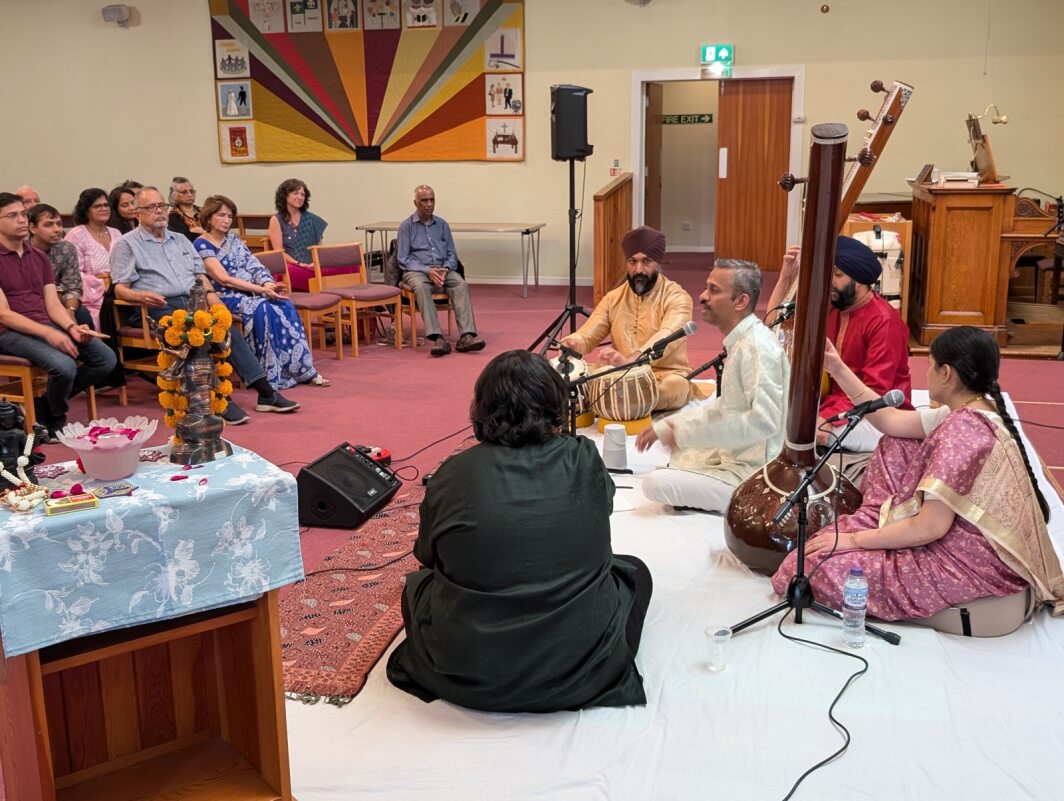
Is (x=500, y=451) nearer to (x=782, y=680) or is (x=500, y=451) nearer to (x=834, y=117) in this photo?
(x=782, y=680)

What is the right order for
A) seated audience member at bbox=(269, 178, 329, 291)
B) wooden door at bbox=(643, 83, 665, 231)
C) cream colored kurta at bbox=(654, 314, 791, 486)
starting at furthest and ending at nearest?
wooden door at bbox=(643, 83, 665, 231) → seated audience member at bbox=(269, 178, 329, 291) → cream colored kurta at bbox=(654, 314, 791, 486)

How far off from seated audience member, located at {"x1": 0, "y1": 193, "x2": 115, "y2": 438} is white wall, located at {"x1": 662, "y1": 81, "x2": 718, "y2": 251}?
9694 millimetres

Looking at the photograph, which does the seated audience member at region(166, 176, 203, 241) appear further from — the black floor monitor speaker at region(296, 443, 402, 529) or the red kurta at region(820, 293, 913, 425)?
the red kurta at region(820, 293, 913, 425)

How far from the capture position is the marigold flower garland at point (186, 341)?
8.27ft

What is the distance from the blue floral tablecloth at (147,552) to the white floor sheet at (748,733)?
2.31 feet

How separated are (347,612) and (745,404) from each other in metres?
1.61

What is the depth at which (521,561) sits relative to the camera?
2734 mm

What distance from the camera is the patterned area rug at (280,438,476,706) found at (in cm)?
317

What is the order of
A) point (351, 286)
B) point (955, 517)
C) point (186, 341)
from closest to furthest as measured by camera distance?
point (186, 341)
point (955, 517)
point (351, 286)

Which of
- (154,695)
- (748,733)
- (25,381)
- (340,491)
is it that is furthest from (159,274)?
(748,733)

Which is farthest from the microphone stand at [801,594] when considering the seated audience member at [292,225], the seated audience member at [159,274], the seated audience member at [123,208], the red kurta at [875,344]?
the seated audience member at [123,208]

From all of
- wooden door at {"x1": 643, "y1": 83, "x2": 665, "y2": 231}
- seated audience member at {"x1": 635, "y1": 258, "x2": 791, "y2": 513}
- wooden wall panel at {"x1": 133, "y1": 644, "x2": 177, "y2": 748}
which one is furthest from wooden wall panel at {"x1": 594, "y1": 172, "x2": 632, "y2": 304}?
wooden wall panel at {"x1": 133, "y1": 644, "x2": 177, "y2": 748}

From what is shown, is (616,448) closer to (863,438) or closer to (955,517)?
(863,438)

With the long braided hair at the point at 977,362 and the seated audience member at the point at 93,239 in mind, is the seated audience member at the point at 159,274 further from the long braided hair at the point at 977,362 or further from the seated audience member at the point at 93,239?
the long braided hair at the point at 977,362
